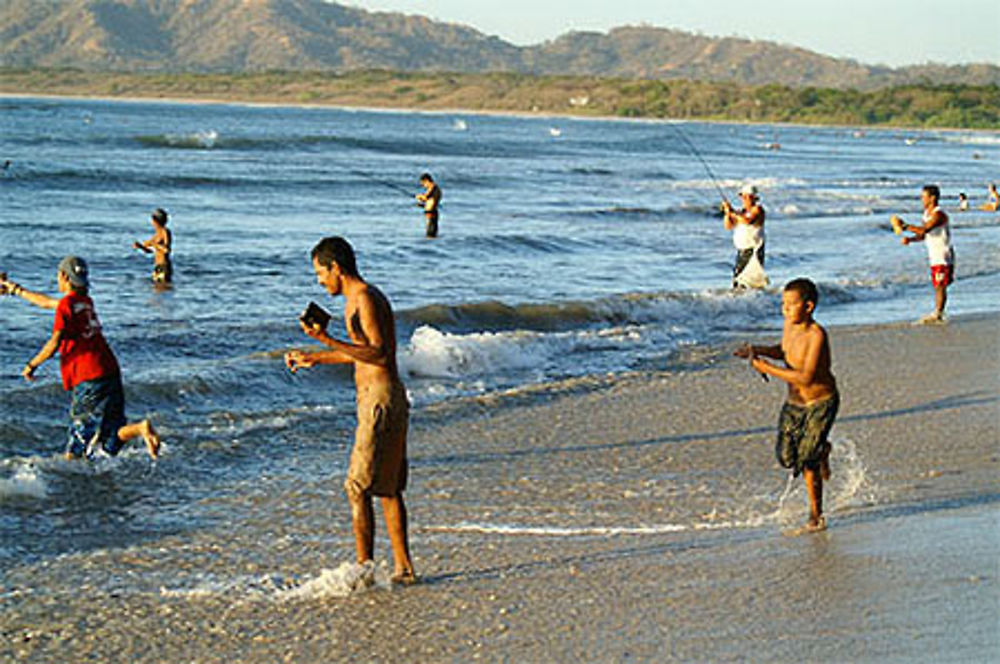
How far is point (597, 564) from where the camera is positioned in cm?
594

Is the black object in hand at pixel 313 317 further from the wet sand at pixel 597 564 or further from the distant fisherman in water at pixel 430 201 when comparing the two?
the distant fisherman in water at pixel 430 201

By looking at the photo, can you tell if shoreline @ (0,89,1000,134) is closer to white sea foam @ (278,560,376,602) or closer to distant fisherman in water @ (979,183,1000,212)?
distant fisherman in water @ (979,183,1000,212)

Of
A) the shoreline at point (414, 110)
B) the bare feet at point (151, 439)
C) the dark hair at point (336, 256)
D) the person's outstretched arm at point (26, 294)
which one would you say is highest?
the shoreline at point (414, 110)

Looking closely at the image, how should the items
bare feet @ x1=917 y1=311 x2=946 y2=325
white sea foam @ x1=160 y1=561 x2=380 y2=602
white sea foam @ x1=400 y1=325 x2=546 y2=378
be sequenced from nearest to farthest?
white sea foam @ x1=160 y1=561 x2=380 y2=602 < white sea foam @ x1=400 y1=325 x2=546 y2=378 < bare feet @ x1=917 y1=311 x2=946 y2=325

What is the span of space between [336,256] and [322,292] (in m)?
11.5

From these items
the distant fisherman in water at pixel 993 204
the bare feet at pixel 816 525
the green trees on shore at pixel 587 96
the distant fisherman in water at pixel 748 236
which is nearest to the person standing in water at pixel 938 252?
the distant fisherman in water at pixel 748 236

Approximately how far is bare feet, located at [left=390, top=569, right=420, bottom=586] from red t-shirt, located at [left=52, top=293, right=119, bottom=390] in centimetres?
259

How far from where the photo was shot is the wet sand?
16.3 feet

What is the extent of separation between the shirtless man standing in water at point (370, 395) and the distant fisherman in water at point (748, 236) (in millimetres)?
9236

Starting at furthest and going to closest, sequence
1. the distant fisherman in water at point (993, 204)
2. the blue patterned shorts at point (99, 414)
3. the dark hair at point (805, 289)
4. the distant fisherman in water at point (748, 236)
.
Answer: the distant fisherman in water at point (993, 204)
the distant fisherman in water at point (748, 236)
the blue patterned shorts at point (99, 414)
the dark hair at point (805, 289)

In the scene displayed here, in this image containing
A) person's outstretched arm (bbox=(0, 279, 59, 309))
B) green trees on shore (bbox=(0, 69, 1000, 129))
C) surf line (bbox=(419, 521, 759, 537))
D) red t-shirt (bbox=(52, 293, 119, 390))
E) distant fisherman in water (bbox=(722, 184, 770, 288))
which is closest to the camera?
surf line (bbox=(419, 521, 759, 537))

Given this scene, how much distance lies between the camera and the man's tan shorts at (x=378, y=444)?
5582mm

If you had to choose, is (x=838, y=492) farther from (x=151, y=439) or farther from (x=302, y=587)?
(x=151, y=439)

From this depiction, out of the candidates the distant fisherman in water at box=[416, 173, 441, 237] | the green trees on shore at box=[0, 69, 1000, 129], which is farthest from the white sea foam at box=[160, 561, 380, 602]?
the green trees on shore at box=[0, 69, 1000, 129]
